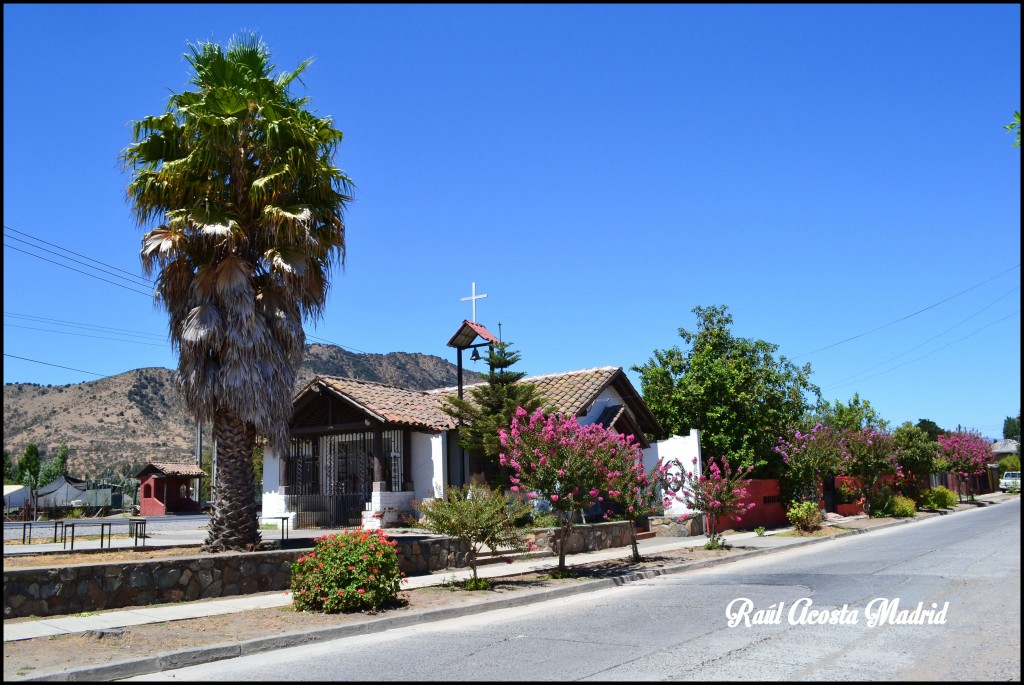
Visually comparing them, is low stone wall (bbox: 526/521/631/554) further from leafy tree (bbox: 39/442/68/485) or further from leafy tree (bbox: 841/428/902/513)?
leafy tree (bbox: 39/442/68/485)

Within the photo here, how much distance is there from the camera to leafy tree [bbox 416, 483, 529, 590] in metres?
14.1

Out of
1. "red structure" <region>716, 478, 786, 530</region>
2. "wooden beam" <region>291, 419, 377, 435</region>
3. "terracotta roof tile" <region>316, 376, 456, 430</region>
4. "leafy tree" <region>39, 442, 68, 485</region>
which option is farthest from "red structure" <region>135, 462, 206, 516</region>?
"red structure" <region>716, 478, 786, 530</region>

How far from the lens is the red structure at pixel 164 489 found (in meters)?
47.8

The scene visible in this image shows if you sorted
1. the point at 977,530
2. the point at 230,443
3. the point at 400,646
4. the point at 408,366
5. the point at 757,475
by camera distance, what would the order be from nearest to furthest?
the point at 400,646
the point at 230,443
the point at 977,530
the point at 757,475
the point at 408,366

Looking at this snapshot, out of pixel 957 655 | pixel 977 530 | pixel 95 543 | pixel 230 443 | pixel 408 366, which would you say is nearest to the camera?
pixel 957 655

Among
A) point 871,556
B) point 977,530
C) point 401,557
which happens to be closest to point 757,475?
point 977,530

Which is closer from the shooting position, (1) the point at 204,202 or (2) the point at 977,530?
(1) the point at 204,202

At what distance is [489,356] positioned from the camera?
23.0m

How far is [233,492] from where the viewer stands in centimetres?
1430

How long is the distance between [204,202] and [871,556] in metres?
16.4

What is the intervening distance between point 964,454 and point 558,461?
41.6 meters

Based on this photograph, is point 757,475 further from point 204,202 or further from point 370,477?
point 204,202
